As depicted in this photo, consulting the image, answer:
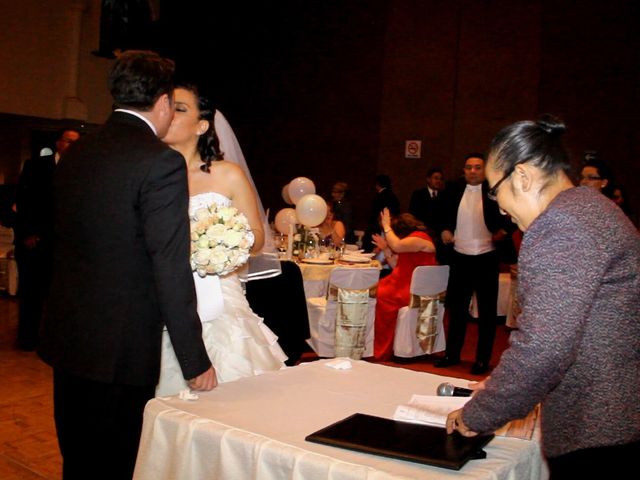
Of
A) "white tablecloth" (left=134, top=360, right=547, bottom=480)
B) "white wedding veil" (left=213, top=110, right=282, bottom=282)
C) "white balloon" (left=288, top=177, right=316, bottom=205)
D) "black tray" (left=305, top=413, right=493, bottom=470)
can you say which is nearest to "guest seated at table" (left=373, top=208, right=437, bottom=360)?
"white balloon" (left=288, top=177, right=316, bottom=205)

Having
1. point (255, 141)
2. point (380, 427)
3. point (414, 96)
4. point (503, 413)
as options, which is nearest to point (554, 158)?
point (503, 413)

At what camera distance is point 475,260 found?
5641 mm

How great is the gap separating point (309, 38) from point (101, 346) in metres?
10.5

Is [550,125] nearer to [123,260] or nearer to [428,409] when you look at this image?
[428,409]

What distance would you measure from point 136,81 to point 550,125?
1.10m

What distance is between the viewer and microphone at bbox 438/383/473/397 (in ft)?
6.13

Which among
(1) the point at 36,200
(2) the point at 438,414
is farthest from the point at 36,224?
(2) the point at 438,414

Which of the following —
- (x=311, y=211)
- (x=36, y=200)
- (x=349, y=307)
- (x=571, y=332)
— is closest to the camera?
(x=571, y=332)

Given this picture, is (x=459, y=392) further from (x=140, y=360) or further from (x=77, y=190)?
(x=77, y=190)

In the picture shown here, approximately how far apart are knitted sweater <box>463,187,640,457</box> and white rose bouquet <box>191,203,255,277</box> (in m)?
1.04

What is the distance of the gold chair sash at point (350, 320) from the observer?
18.0 ft

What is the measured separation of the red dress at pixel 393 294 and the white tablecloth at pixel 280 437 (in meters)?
3.82

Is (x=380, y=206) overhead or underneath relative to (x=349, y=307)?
overhead

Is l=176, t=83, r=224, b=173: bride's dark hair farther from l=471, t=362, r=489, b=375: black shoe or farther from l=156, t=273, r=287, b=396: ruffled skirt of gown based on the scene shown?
l=471, t=362, r=489, b=375: black shoe
